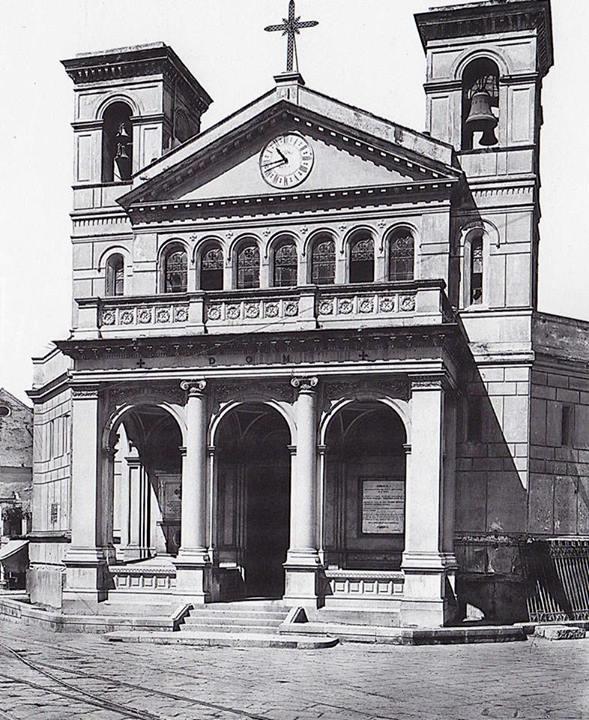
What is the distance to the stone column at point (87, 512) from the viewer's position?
2769 centimetres

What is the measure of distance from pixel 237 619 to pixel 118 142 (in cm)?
1556

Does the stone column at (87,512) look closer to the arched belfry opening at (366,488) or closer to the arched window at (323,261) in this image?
the arched belfry opening at (366,488)

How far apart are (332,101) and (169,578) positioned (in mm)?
12995

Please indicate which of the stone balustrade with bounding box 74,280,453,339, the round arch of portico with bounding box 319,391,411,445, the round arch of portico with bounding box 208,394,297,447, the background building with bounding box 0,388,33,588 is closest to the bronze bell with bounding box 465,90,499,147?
the stone balustrade with bounding box 74,280,453,339

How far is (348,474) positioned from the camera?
30.5 m

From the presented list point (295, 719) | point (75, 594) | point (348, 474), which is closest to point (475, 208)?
point (348, 474)

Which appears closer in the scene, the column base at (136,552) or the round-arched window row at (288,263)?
the round-arched window row at (288,263)

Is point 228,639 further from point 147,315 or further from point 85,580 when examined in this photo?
point 147,315

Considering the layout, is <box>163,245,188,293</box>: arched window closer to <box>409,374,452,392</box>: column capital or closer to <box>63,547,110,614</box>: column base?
<box>63,547,110,614</box>: column base

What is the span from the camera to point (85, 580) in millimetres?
27750

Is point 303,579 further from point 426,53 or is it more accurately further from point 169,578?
point 426,53

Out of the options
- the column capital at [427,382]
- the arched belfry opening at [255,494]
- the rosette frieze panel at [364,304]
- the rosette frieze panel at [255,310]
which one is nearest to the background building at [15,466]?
the arched belfry opening at [255,494]

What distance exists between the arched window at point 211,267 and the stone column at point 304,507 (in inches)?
226

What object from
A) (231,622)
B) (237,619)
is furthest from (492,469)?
(231,622)
